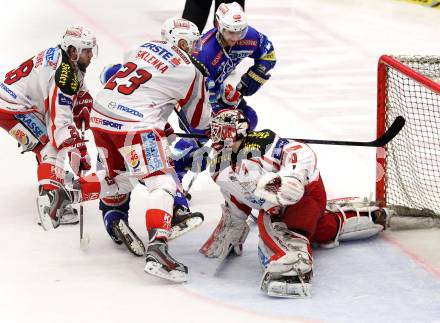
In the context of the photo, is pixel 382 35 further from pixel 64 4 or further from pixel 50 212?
pixel 50 212

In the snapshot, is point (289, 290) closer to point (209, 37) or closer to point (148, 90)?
point (148, 90)

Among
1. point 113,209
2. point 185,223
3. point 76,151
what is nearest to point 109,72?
point 76,151

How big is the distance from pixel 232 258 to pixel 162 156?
2.01ft

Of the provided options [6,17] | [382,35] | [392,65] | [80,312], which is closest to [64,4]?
[6,17]

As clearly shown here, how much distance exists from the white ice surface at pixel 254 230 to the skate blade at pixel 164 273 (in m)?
0.05

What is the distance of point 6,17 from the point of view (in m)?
9.20

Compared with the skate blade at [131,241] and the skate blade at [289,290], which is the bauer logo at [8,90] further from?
the skate blade at [289,290]

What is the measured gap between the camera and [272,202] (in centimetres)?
443

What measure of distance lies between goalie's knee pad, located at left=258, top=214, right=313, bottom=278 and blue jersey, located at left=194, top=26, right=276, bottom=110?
127cm

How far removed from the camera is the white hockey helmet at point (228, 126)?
4.51 meters

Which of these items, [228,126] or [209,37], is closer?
[228,126]

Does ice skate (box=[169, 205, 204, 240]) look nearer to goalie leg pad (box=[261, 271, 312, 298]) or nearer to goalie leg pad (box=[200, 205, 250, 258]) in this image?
goalie leg pad (box=[200, 205, 250, 258])

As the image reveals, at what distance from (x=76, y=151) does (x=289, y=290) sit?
1.51m

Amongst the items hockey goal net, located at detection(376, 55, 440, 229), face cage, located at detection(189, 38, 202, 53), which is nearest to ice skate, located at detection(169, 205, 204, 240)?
face cage, located at detection(189, 38, 202, 53)
